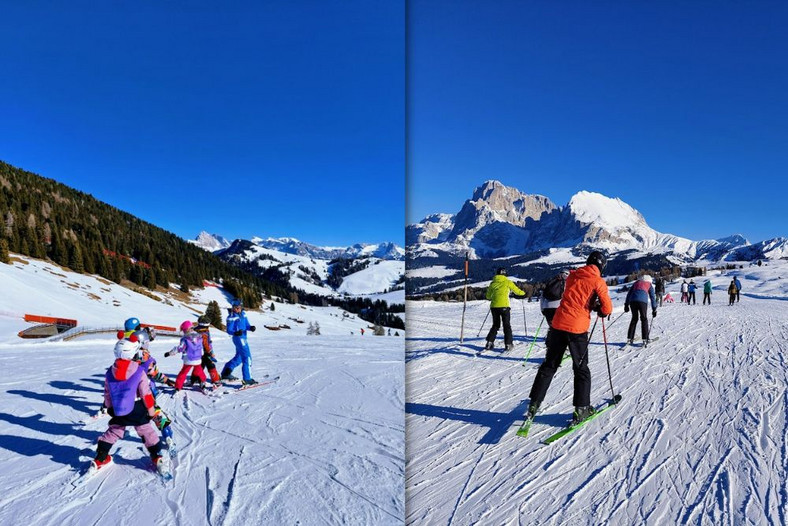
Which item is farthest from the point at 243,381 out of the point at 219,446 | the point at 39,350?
the point at 39,350

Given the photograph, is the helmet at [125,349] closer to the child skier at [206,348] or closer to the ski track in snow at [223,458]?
the ski track in snow at [223,458]

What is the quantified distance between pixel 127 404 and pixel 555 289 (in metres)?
6.16

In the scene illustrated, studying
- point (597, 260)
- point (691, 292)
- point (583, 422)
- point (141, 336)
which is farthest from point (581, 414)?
point (691, 292)

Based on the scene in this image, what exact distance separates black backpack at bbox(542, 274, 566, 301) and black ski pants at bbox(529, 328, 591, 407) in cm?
270

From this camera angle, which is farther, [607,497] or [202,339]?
[202,339]

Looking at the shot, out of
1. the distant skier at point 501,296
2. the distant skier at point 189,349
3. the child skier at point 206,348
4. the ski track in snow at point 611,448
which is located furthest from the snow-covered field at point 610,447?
the distant skier at point 189,349

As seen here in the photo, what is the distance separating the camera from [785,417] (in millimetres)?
4195

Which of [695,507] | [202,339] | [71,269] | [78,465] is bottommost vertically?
[78,465]

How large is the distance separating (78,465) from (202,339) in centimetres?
314

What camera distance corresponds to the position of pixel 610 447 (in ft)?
12.0

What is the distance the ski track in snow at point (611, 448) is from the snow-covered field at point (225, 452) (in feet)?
1.73

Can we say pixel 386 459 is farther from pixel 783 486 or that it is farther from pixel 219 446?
pixel 783 486

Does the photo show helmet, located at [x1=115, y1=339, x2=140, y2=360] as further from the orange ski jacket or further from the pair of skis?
the orange ski jacket

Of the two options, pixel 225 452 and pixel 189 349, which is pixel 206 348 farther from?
pixel 225 452
